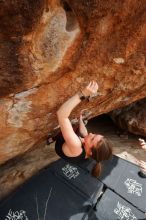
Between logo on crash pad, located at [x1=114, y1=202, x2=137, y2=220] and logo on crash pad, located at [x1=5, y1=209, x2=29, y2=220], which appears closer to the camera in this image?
logo on crash pad, located at [x1=5, y1=209, x2=29, y2=220]

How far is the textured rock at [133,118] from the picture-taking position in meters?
6.50

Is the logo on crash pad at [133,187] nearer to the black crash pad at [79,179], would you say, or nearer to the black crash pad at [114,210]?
the black crash pad at [114,210]

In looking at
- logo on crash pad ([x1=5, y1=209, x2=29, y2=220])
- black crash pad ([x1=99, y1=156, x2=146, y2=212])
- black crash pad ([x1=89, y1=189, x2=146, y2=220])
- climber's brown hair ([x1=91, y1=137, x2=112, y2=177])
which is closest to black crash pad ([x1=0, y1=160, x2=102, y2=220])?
logo on crash pad ([x1=5, y1=209, x2=29, y2=220])

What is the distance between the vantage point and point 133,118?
6.55 m

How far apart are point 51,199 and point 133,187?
53.2 inches

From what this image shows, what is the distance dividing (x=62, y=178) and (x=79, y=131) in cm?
99

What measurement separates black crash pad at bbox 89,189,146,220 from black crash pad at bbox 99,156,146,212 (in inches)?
4.4

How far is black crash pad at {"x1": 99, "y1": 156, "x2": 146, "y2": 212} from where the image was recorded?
16.2 ft

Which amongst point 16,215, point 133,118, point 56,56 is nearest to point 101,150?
point 56,56

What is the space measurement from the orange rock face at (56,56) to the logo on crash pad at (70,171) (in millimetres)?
688

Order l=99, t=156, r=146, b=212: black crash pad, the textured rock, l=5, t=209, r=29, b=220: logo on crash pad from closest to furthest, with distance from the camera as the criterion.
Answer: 1. l=5, t=209, r=29, b=220: logo on crash pad
2. l=99, t=156, r=146, b=212: black crash pad
3. the textured rock

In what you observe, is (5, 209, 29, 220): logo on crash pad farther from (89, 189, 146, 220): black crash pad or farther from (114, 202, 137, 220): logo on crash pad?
(114, 202, 137, 220): logo on crash pad

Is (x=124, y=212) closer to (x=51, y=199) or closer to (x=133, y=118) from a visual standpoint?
(x=51, y=199)

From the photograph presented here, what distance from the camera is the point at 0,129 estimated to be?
4215 millimetres
